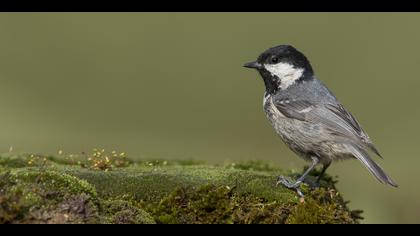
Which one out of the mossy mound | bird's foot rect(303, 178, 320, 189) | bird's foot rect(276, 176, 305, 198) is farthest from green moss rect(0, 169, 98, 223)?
bird's foot rect(303, 178, 320, 189)

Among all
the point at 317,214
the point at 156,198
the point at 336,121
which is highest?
the point at 336,121

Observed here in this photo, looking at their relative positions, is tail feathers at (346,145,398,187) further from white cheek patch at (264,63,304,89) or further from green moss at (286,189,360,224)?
white cheek patch at (264,63,304,89)

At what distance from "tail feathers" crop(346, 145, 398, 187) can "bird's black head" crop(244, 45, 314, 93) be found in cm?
123

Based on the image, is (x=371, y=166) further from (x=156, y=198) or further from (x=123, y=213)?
(x=123, y=213)

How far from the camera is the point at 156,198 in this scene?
17.9 ft

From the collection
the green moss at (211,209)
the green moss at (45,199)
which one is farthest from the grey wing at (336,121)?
the green moss at (45,199)

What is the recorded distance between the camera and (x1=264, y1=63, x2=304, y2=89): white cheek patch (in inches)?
292

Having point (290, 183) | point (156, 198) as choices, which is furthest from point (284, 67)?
point (156, 198)

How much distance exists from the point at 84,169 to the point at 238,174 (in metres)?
1.48

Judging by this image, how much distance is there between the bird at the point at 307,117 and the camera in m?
6.62

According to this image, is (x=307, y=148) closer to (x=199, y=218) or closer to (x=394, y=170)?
(x=199, y=218)

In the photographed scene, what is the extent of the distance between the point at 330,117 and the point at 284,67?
0.94 metres
